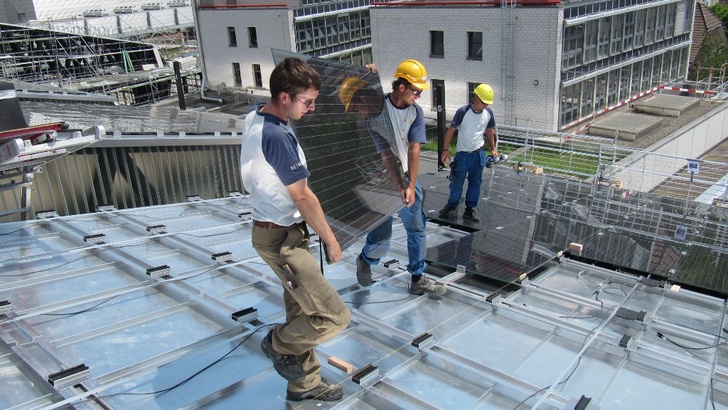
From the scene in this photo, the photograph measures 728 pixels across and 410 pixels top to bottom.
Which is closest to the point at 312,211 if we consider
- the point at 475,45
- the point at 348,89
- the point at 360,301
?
the point at 348,89

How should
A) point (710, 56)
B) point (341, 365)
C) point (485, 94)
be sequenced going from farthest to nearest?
point (710, 56)
point (485, 94)
point (341, 365)

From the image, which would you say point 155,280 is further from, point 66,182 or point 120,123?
point 120,123

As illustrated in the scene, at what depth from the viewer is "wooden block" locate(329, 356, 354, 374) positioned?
4281mm

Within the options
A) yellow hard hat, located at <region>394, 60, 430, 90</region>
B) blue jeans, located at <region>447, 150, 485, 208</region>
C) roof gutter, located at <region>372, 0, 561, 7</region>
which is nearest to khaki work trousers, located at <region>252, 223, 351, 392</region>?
yellow hard hat, located at <region>394, 60, 430, 90</region>

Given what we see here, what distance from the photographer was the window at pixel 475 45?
27.5 meters

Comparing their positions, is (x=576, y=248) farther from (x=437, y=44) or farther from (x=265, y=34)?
(x=265, y=34)

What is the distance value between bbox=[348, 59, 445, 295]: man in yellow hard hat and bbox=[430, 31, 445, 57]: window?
2404 cm

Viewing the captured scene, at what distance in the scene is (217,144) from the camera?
1295 cm

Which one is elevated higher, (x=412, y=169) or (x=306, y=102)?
(x=306, y=102)

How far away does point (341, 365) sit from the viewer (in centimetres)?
430

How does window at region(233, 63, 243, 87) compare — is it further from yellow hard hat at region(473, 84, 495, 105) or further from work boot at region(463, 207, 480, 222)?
yellow hard hat at region(473, 84, 495, 105)

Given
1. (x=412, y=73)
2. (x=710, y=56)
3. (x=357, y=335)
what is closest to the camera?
(x=357, y=335)

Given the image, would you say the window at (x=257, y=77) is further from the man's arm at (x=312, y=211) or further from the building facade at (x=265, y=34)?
the man's arm at (x=312, y=211)

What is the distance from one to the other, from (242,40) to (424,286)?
34.2m
